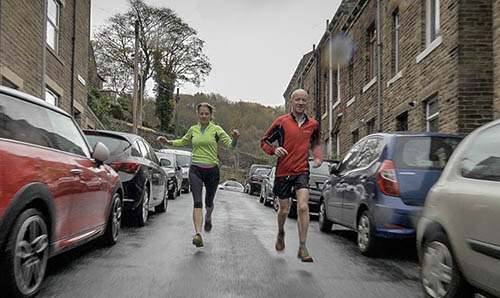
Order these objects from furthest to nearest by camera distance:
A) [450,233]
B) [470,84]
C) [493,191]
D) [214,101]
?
[214,101]
[470,84]
[450,233]
[493,191]

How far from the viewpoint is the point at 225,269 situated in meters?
5.39

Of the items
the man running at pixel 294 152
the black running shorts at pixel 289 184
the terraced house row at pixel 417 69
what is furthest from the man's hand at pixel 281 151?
the terraced house row at pixel 417 69

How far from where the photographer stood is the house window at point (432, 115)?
499 inches

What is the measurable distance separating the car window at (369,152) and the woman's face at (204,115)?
2.15 meters

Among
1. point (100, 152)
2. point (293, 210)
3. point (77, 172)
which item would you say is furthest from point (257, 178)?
point (77, 172)

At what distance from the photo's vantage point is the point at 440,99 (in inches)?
474

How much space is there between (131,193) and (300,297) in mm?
4461

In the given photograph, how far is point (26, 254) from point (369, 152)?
15.2 feet

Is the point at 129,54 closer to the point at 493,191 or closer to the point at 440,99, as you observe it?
the point at 440,99

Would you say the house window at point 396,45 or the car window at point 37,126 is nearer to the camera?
the car window at point 37,126

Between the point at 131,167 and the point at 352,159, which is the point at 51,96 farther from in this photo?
the point at 352,159

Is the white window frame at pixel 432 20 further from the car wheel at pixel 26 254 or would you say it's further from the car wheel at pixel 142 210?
the car wheel at pixel 26 254

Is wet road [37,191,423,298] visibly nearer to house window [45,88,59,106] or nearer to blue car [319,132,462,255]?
blue car [319,132,462,255]

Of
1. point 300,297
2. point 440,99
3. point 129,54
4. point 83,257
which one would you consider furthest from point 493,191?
point 129,54
